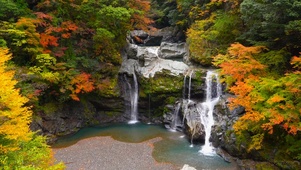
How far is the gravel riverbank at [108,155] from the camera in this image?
13734 millimetres

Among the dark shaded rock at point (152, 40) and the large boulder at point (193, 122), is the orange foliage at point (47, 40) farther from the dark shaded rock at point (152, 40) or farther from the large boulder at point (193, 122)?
the dark shaded rock at point (152, 40)

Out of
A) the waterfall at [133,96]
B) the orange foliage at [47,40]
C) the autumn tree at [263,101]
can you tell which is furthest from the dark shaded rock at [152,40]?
the autumn tree at [263,101]

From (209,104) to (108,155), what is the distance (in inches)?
316

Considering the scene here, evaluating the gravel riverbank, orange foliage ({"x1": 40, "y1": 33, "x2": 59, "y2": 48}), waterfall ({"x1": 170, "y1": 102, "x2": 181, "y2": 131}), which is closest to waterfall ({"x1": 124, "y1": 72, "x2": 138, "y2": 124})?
waterfall ({"x1": 170, "y1": 102, "x2": 181, "y2": 131})

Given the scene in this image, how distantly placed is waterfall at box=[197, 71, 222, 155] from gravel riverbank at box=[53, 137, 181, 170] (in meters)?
3.30

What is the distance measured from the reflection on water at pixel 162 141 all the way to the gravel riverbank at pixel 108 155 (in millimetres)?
590

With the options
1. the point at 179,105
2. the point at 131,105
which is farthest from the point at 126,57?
the point at 179,105

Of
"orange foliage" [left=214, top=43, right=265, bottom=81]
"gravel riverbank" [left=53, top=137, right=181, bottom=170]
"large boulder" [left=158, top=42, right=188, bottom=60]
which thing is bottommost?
"gravel riverbank" [left=53, top=137, right=181, bottom=170]

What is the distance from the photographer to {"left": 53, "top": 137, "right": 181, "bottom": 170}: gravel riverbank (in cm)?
1373

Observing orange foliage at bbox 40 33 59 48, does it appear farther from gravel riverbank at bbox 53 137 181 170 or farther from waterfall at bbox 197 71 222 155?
waterfall at bbox 197 71 222 155

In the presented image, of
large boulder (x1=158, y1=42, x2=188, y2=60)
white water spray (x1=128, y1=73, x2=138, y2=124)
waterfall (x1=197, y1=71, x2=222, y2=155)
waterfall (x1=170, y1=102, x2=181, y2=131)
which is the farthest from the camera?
large boulder (x1=158, y1=42, x2=188, y2=60)

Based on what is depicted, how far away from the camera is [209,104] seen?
18.6 m

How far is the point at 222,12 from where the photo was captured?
23.3 metres

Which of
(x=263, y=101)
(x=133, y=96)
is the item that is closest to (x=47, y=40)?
(x=133, y=96)
